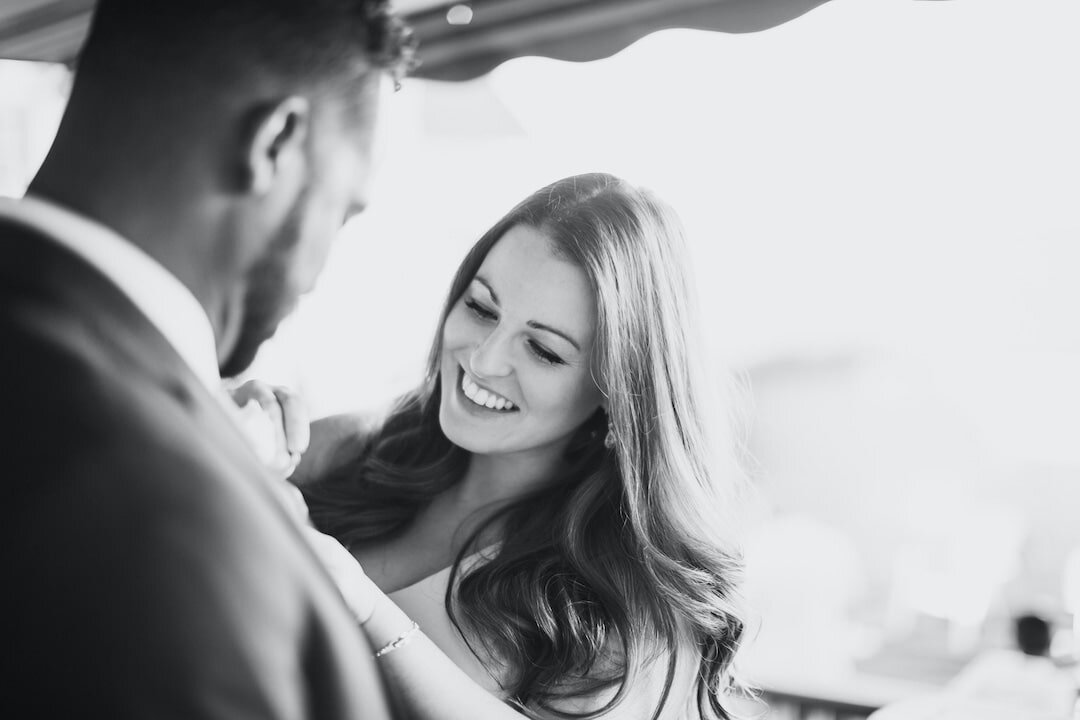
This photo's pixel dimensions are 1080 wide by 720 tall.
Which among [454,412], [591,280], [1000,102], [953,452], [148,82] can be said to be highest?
[1000,102]

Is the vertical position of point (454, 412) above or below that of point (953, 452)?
above

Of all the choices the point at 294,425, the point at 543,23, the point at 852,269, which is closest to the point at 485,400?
the point at 294,425

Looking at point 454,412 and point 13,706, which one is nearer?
point 13,706

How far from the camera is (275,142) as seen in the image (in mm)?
460

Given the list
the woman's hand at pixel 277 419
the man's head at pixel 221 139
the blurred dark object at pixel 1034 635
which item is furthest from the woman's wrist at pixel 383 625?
the blurred dark object at pixel 1034 635

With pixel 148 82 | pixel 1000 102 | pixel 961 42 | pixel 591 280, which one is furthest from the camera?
pixel 1000 102

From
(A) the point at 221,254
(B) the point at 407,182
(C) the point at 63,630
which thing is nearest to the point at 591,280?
(A) the point at 221,254

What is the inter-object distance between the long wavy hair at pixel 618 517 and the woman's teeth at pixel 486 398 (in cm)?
14

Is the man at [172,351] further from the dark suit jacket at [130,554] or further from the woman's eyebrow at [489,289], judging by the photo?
the woman's eyebrow at [489,289]

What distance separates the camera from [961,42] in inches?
115

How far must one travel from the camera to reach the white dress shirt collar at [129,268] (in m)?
0.43

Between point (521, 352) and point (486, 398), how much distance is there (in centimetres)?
9

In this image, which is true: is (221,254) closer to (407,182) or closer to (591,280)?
(591,280)

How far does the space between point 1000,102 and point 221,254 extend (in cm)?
352
